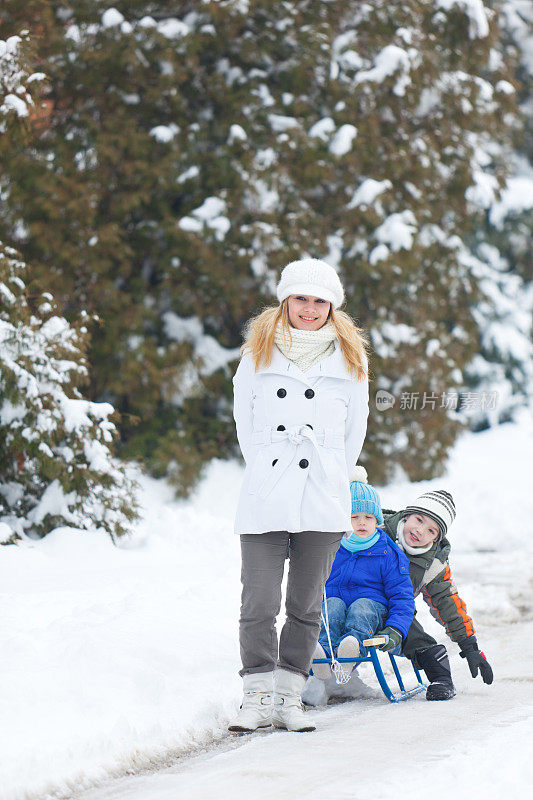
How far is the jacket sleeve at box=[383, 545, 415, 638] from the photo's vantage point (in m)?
4.06

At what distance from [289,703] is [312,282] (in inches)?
59.9

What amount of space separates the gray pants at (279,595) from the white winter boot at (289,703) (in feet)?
0.10

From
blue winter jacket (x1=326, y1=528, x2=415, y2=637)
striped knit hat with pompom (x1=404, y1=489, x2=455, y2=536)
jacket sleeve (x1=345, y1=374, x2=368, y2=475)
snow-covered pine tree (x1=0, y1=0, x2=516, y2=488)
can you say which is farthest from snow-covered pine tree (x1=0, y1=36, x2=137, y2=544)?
jacket sleeve (x1=345, y1=374, x2=368, y2=475)

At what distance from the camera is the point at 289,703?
361 centimetres

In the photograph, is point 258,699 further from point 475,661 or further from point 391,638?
point 475,661

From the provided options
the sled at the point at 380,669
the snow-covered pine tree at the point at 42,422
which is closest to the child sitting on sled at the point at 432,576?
the sled at the point at 380,669

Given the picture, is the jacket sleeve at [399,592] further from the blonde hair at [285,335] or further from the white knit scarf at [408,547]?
the blonde hair at [285,335]

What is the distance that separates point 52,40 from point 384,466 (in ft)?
16.8

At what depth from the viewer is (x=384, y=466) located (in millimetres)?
10281

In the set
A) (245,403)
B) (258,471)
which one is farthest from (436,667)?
(245,403)

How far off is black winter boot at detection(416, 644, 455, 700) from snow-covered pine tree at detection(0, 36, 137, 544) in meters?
2.87

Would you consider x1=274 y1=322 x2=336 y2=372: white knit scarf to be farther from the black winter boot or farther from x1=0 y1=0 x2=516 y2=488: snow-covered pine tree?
x1=0 y1=0 x2=516 y2=488: snow-covered pine tree

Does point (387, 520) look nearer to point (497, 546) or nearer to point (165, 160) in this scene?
point (497, 546)

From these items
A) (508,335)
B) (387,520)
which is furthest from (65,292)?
(508,335)
